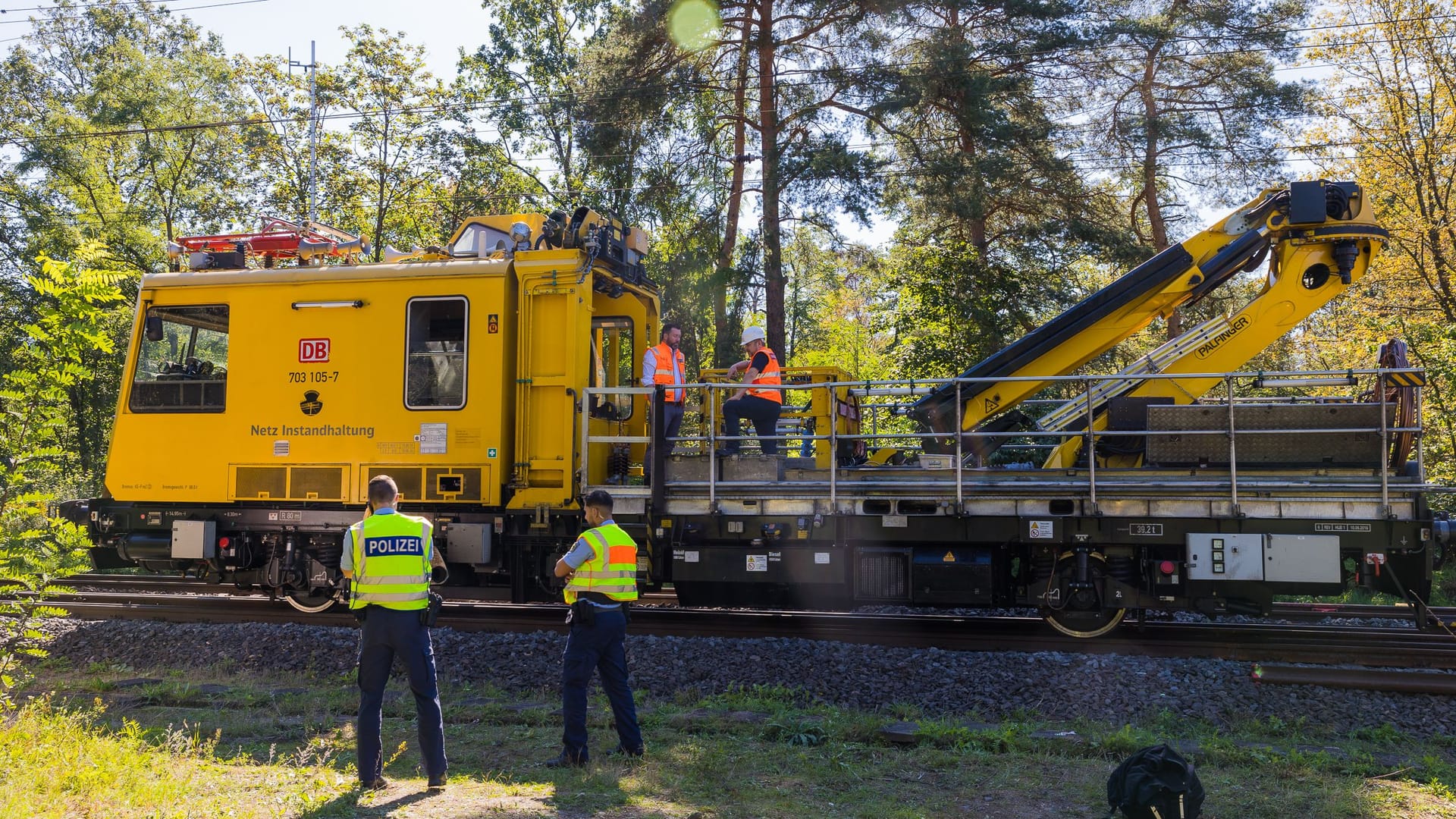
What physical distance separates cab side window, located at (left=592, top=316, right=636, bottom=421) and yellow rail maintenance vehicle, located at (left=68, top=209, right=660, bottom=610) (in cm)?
4

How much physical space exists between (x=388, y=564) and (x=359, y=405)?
4.12 m

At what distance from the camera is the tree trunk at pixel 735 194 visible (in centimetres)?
1970

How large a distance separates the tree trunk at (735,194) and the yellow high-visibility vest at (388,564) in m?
14.7

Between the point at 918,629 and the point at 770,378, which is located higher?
the point at 770,378

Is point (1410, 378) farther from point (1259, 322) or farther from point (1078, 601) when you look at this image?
point (1078, 601)

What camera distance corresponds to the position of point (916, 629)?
9477 mm

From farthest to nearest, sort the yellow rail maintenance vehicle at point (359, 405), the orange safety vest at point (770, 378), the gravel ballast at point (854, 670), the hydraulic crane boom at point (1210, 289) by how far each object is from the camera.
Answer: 1. the orange safety vest at point (770, 378)
2. the yellow rail maintenance vehicle at point (359, 405)
3. the hydraulic crane boom at point (1210, 289)
4. the gravel ballast at point (854, 670)

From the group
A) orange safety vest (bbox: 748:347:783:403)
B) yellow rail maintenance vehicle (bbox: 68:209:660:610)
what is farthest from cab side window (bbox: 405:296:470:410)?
orange safety vest (bbox: 748:347:783:403)

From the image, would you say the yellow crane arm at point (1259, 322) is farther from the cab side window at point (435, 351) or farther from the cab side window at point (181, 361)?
the cab side window at point (181, 361)

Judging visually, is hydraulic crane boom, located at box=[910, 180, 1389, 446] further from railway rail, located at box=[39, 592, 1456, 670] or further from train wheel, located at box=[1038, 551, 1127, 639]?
railway rail, located at box=[39, 592, 1456, 670]

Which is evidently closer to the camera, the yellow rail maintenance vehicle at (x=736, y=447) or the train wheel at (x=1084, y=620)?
the yellow rail maintenance vehicle at (x=736, y=447)

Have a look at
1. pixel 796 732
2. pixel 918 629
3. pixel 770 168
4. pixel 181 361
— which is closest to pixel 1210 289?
pixel 918 629

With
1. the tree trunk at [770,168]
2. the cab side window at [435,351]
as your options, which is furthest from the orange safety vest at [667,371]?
the tree trunk at [770,168]

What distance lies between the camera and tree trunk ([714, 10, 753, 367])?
1970 cm
